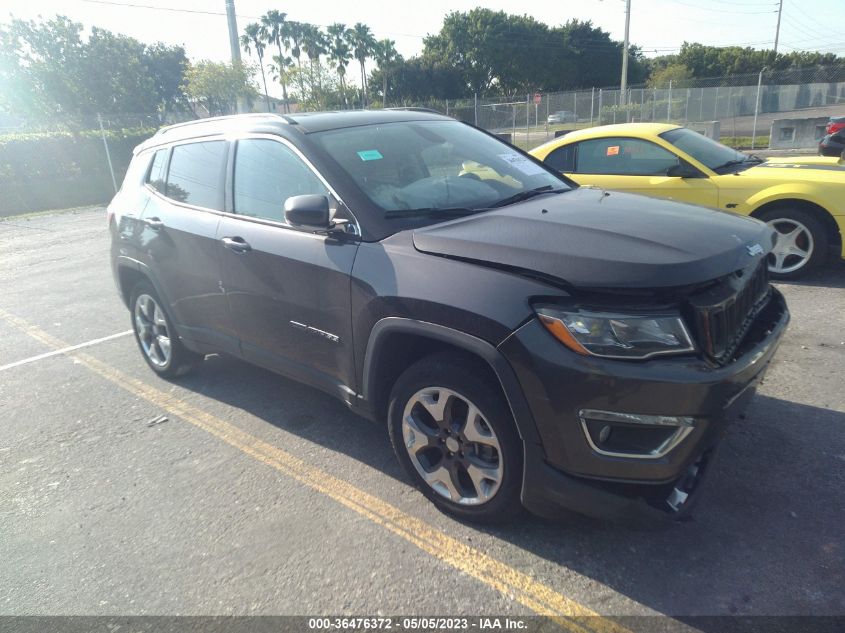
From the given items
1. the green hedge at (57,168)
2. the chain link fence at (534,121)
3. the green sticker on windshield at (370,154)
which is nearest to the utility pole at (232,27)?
the chain link fence at (534,121)

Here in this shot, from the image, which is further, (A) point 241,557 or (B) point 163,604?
(A) point 241,557

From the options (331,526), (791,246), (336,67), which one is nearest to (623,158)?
(791,246)

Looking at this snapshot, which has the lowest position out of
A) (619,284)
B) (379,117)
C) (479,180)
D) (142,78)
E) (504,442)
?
(504,442)

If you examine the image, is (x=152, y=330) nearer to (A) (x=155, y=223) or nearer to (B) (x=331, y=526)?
(A) (x=155, y=223)

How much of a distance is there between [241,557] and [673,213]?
263cm

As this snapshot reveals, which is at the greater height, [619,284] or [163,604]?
[619,284]

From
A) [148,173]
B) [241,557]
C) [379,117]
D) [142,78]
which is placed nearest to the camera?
[241,557]

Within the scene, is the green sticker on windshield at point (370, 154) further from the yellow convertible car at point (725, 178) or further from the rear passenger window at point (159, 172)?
the yellow convertible car at point (725, 178)

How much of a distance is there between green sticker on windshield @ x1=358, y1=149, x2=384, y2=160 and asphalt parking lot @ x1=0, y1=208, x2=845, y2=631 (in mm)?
1671

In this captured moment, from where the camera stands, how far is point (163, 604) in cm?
260

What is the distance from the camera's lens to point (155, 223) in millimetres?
4449

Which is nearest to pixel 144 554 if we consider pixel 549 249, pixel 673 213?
pixel 549 249

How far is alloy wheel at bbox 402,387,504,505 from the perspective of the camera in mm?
2705

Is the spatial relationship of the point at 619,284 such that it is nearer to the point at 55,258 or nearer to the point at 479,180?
the point at 479,180
